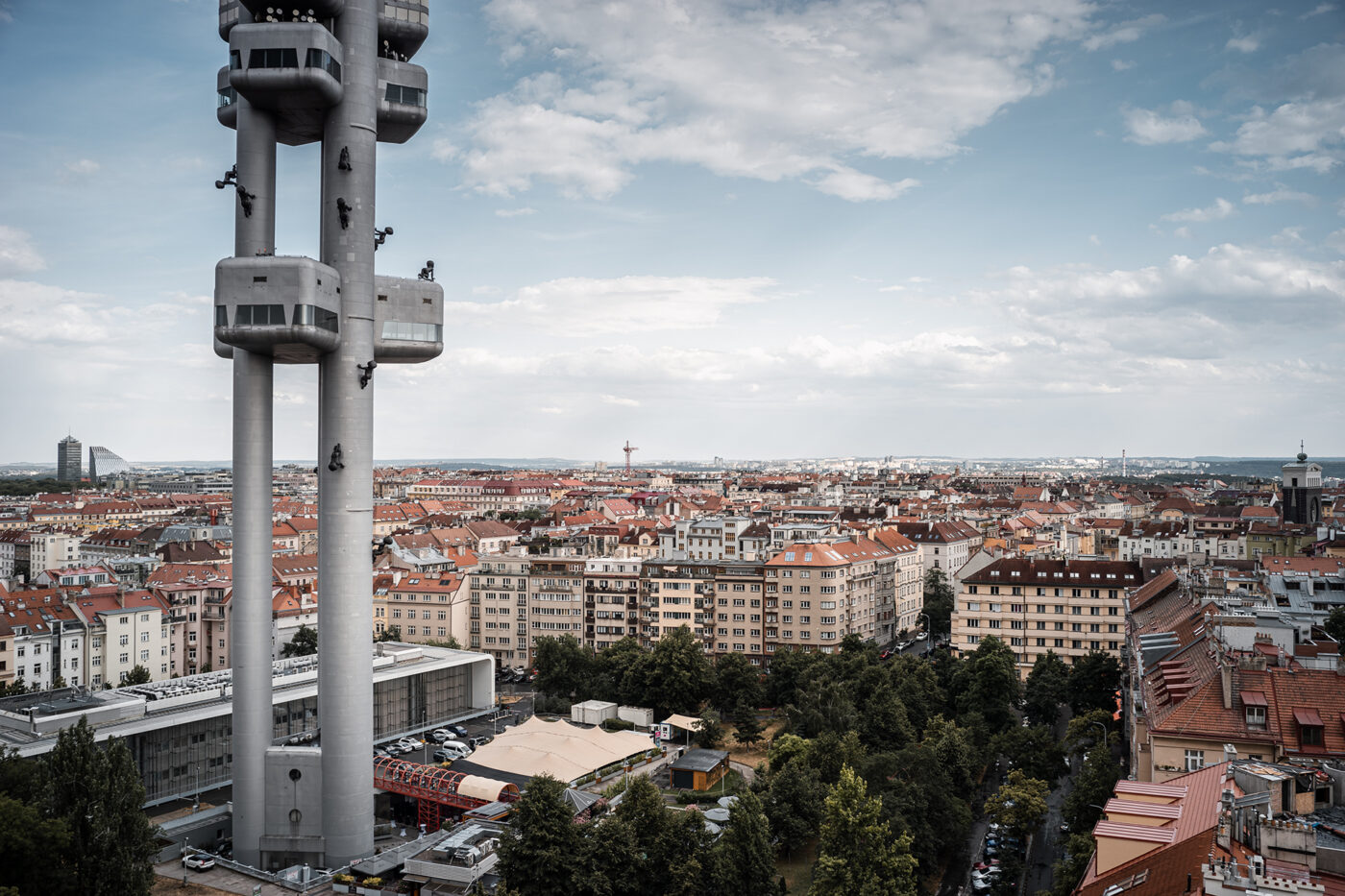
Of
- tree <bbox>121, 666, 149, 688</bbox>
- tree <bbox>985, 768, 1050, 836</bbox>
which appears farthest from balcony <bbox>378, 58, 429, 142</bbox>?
tree <bbox>121, 666, 149, 688</bbox>

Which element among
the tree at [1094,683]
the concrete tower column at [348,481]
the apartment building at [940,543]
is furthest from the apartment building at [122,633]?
the apartment building at [940,543]

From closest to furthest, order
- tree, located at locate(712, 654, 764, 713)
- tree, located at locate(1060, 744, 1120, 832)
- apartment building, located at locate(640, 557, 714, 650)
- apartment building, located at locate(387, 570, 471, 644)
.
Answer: tree, located at locate(1060, 744, 1120, 832) < tree, located at locate(712, 654, 764, 713) < apartment building, located at locate(640, 557, 714, 650) < apartment building, located at locate(387, 570, 471, 644)

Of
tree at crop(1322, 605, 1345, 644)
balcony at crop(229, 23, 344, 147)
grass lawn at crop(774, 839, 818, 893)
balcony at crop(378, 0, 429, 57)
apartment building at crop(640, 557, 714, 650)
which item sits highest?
balcony at crop(378, 0, 429, 57)

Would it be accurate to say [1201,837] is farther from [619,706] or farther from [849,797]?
[619,706]

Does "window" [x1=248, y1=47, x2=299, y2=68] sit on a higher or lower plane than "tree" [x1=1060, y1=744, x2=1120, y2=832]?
higher

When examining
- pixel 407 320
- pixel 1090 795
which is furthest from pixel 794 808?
pixel 407 320

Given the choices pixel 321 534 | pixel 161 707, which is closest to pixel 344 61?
pixel 321 534

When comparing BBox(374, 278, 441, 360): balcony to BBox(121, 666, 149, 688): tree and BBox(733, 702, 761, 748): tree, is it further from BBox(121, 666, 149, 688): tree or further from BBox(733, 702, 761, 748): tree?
BBox(121, 666, 149, 688): tree
